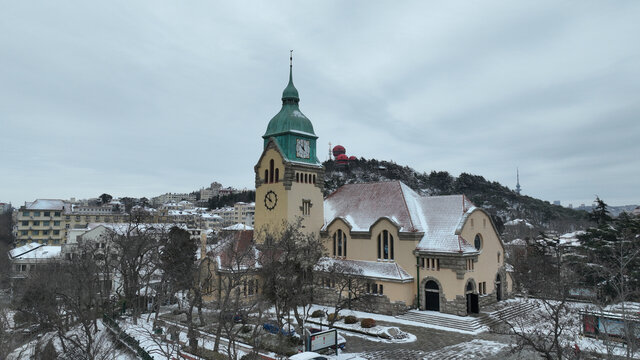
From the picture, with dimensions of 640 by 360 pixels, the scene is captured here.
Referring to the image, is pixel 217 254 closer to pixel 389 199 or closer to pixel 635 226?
pixel 389 199

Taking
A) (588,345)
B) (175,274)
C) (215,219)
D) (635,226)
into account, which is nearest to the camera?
(588,345)

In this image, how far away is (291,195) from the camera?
133 feet

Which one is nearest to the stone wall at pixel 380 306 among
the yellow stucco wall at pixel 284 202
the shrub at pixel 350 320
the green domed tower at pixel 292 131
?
the shrub at pixel 350 320

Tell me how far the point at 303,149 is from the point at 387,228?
12.0 m

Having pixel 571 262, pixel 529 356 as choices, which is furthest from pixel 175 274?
pixel 571 262

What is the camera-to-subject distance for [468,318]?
31.9 m

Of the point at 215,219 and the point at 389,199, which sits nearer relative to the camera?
the point at 389,199

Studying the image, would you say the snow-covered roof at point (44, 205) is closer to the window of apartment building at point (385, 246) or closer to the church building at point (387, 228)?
the church building at point (387, 228)

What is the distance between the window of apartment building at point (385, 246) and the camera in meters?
37.6

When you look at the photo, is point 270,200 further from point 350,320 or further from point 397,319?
point 397,319

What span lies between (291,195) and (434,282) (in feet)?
52.0

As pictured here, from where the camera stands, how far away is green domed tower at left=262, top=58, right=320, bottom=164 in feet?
135

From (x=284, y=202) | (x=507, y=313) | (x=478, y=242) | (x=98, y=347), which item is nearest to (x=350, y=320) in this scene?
(x=284, y=202)

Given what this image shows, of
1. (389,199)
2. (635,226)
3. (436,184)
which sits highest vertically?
(436,184)
